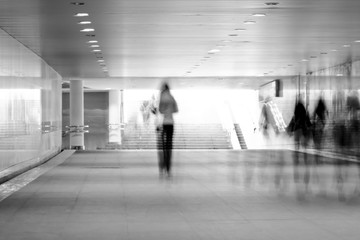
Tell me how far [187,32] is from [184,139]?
32240mm

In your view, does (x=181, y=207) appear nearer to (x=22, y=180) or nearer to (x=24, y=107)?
(x=22, y=180)

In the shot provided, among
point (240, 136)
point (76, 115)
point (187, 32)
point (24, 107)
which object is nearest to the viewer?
point (187, 32)

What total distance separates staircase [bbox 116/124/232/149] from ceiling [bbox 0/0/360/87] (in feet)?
62.5

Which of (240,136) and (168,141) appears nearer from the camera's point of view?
(168,141)

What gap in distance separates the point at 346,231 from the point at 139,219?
8.82 feet

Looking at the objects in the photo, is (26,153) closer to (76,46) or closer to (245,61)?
(76,46)

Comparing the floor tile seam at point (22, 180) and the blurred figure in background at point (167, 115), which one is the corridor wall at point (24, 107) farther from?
the blurred figure in background at point (167, 115)

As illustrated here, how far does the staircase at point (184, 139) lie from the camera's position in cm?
4625

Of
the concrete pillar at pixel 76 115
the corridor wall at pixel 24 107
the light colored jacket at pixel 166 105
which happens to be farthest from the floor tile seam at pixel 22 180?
the concrete pillar at pixel 76 115

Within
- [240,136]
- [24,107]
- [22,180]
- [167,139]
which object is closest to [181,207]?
[167,139]

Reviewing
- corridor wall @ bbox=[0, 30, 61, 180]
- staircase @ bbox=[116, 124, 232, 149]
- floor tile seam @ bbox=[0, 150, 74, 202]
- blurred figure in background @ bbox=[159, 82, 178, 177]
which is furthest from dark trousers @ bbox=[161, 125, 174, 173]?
staircase @ bbox=[116, 124, 232, 149]

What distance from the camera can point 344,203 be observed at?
11414 millimetres

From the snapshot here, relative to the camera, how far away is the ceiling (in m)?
12.8

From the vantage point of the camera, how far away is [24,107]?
20.4 metres
